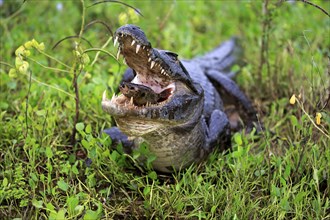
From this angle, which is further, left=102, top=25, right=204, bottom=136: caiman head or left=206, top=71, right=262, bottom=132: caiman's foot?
left=206, top=71, right=262, bottom=132: caiman's foot

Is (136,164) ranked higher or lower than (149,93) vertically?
lower

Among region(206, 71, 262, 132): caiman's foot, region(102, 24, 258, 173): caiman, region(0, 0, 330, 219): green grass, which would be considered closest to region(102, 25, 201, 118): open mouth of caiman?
region(102, 24, 258, 173): caiman

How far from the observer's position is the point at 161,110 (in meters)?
3.53

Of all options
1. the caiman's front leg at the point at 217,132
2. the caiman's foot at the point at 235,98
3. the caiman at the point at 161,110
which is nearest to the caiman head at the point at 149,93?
the caiman at the point at 161,110

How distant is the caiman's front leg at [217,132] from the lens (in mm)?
4207

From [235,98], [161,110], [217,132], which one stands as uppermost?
[161,110]

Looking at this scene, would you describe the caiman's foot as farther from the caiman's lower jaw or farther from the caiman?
the caiman's lower jaw

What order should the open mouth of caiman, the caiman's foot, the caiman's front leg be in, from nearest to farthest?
the open mouth of caiman < the caiman's front leg < the caiman's foot

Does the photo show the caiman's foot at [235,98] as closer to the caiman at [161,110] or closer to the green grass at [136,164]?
the green grass at [136,164]

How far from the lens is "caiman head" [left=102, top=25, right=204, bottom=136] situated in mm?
3441

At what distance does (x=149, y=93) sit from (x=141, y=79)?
0.21 metres

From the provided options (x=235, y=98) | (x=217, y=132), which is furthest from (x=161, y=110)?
(x=235, y=98)

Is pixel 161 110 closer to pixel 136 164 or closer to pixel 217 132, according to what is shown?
pixel 136 164

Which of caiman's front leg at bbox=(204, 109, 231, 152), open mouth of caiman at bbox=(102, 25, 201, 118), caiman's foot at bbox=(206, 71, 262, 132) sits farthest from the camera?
caiman's foot at bbox=(206, 71, 262, 132)
